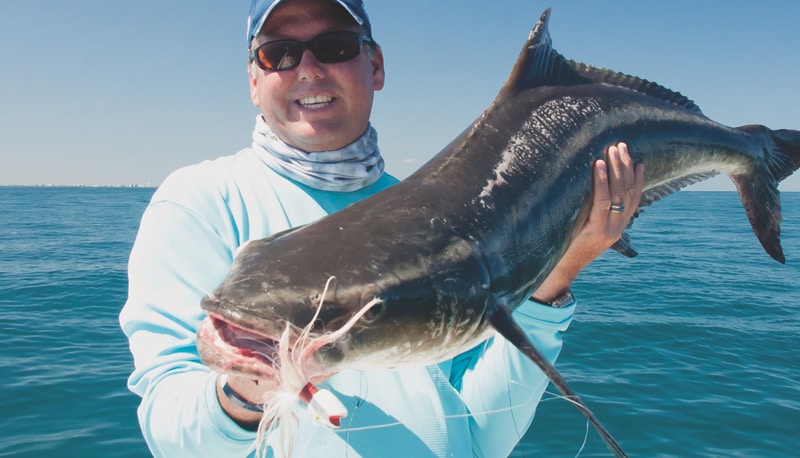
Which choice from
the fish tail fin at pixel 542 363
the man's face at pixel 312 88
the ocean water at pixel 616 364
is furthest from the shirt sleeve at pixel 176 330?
the ocean water at pixel 616 364

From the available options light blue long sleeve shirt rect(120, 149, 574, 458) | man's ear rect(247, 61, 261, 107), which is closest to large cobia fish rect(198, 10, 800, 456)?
light blue long sleeve shirt rect(120, 149, 574, 458)

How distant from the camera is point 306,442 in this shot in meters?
2.34

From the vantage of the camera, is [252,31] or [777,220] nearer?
[252,31]

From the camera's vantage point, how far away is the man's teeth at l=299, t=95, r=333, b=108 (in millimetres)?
2768

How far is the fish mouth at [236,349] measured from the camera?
4.84 ft

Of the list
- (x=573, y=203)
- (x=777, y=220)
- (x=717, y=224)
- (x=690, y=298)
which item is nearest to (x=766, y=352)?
(x=690, y=298)

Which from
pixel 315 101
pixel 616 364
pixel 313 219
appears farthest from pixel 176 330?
pixel 616 364

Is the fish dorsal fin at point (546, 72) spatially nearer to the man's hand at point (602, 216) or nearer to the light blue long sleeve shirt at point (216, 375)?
the man's hand at point (602, 216)

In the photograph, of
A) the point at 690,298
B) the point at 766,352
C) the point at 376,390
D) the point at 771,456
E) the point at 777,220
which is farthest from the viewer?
the point at 690,298

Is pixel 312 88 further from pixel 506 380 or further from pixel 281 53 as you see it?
pixel 506 380

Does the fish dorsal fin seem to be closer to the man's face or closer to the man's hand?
the man's hand

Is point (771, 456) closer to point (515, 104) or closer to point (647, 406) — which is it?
point (647, 406)

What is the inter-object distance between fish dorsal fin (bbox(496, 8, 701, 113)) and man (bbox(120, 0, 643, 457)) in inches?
18.3

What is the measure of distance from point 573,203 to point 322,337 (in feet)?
5.05
